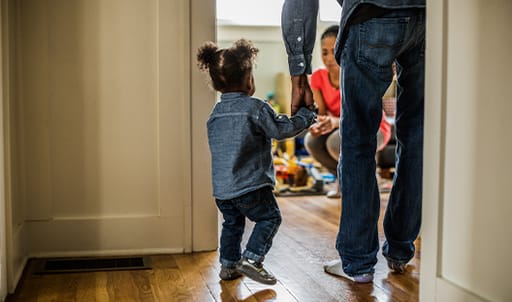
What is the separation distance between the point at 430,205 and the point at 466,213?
0.33ft

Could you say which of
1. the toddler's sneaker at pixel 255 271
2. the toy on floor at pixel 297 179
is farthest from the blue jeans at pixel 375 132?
the toy on floor at pixel 297 179

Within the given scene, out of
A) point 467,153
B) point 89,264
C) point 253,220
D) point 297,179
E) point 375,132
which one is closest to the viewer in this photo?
point 467,153

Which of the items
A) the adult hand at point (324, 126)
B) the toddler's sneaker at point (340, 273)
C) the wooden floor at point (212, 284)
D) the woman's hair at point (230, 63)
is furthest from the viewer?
the adult hand at point (324, 126)

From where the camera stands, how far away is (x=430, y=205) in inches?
56.8

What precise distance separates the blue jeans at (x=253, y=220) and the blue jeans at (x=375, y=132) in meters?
0.21

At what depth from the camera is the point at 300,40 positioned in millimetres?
2014

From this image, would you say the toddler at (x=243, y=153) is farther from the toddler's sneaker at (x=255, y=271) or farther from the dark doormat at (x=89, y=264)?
the dark doormat at (x=89, y=264)

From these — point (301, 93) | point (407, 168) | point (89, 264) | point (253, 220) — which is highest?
point (301, 93)

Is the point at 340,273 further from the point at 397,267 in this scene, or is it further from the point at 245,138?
the point at 245,138

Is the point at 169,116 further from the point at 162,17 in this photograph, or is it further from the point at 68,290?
the point at 68,290

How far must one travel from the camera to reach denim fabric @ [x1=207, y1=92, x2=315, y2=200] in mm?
2016

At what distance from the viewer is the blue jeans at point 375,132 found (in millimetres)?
1867

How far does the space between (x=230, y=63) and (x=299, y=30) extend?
9.0 inches

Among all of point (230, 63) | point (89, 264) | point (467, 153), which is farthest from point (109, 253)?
point (467, 153)
